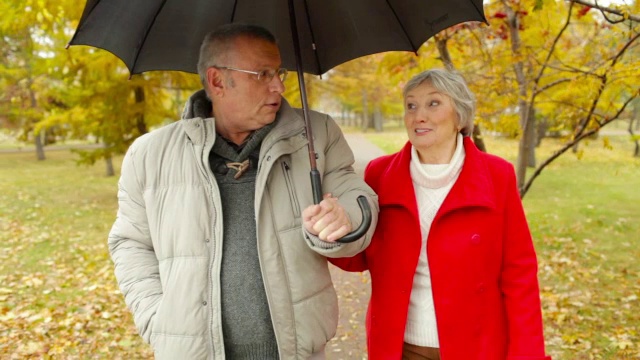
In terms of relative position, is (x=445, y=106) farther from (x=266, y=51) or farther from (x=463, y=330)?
(x=463, y=330)

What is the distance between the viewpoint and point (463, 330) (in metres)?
2.30

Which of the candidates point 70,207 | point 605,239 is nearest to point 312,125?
point 605,239

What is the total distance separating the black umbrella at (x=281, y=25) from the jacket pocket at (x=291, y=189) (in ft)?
1.74

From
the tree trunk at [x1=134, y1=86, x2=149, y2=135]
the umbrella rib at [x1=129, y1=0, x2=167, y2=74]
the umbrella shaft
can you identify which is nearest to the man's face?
the umbrella shaft

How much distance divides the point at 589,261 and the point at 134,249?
7265 millimetres

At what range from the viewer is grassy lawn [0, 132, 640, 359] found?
16.6 feet

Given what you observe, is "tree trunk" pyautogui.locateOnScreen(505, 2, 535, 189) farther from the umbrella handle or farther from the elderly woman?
the umbrella handle

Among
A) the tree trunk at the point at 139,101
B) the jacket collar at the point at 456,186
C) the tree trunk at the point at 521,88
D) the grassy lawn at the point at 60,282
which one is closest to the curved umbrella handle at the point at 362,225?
the jacket collar at the point at 456,186

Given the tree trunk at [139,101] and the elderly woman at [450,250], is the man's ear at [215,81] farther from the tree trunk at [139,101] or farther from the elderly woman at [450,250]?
the tree trunk at [139,101]

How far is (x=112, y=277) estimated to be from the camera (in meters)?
7.42

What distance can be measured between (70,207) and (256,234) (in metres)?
12.7

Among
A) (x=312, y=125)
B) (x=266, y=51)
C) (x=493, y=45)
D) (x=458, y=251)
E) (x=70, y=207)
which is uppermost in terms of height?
(x=493, y=45)

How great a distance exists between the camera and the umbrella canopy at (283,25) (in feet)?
7.72

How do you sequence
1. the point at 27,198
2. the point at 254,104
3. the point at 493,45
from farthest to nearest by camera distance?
the point at 27,198 < the point at 493,45 < the point at 254,104
